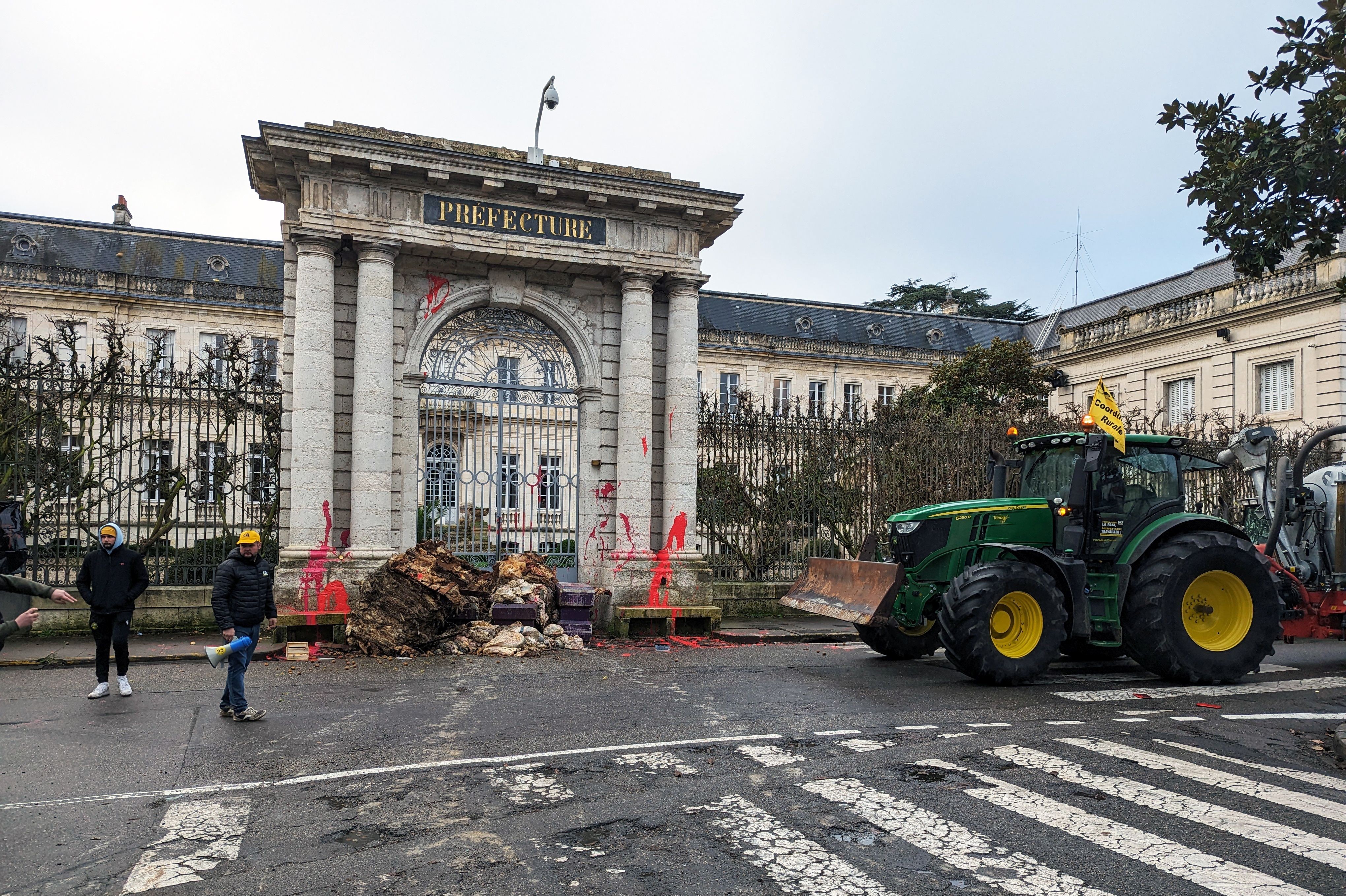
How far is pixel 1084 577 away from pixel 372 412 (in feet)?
30.5

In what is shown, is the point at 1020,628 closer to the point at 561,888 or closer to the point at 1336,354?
the point at 561,888

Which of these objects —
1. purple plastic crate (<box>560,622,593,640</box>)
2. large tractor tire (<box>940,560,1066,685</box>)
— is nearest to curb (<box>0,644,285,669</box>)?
purple plastic crate (<box>560,622,593,640</box>)

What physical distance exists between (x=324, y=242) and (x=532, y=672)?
22.1 feet

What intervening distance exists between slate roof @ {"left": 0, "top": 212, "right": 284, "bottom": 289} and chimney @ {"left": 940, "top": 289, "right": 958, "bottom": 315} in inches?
1538

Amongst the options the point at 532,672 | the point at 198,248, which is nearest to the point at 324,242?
the point at 532,672

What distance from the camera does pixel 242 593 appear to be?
848 cm

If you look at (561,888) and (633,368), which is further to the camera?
(633,368)

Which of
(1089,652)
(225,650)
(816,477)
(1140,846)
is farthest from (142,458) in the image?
(1140,846)

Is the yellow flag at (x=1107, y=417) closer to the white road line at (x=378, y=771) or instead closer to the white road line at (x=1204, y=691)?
the white road line at (x=1204, y=691)

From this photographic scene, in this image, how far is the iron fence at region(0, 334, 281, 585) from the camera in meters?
13.3

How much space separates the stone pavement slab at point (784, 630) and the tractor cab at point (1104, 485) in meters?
3.65

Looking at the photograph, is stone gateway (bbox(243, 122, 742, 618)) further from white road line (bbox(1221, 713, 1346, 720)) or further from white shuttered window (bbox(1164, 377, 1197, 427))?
white shuttered window (bbox(1164, 377, 1197, 427))

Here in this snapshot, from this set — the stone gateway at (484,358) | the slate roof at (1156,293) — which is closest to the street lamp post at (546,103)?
the stone gateway at (484,358)

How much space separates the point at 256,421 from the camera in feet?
47.3
